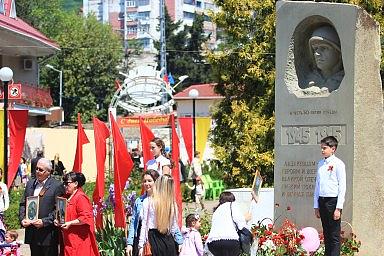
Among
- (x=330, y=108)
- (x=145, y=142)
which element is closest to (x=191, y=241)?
(x=330, y=108)

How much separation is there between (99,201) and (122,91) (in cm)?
2572

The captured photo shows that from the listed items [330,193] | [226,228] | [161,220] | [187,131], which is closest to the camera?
[161,220]

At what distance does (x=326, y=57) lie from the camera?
12219 millimetres

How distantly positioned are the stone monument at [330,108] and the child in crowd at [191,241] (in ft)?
8.21

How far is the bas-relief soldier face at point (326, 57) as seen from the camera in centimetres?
1217

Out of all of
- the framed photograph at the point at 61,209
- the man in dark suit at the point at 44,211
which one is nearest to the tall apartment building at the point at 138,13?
the man in dark suit at the point at 44,211

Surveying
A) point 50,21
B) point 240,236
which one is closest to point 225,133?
point 240,236

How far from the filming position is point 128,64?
274 ft

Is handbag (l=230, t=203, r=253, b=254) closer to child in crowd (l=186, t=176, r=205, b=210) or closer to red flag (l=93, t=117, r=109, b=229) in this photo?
red flag (l=93, t=117, r=109, b=229)

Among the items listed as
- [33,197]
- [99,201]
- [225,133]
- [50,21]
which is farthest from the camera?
[50,21]

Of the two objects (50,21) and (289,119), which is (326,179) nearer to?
(289,119)

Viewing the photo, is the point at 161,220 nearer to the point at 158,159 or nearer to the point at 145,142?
the point at 158,159

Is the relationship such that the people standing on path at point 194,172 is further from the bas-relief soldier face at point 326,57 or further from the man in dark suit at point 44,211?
the man in dark suit at point 44,211

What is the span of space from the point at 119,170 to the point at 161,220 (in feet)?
13.1
